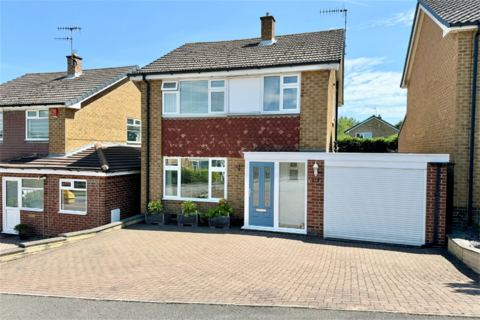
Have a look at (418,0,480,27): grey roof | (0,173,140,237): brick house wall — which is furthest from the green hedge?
(0,173,140,237): brick house wall

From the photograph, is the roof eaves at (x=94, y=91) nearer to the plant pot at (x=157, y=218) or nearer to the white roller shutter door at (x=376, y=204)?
the plant pot at (x=157, y=218)

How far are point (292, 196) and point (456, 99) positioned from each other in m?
5.25

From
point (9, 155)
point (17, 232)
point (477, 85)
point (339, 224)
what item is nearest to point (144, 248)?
point (339, 224)

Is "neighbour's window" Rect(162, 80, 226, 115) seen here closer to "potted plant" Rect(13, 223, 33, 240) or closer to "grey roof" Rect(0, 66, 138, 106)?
"grey roof" Rect(0, 66, 138, 106)

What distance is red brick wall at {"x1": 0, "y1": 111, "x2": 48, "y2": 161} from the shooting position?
47.5ft

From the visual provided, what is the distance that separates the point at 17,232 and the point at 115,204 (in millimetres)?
4778

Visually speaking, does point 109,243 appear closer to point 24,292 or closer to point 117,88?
point 24,292

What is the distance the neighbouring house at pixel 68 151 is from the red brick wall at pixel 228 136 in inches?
97.8

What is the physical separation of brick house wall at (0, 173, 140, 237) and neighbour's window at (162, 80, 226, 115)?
336 centimetres

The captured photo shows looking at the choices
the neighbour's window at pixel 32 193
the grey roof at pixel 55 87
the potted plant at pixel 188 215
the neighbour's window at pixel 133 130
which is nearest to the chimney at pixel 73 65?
the grey roof at pixel 55 87

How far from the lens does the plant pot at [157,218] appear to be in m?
11.2

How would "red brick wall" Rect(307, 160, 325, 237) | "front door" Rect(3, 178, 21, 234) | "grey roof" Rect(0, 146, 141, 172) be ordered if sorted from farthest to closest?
"front door" Rect(3, 178, 21, 234)
"grey roof" Rect(0, 146, 141, 172)
"red brick wall" Rect(307, 160, 325, 237)

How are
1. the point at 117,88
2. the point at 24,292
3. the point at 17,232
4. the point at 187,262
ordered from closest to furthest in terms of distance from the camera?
1. the point at 24,292
2. the point at 187,262
3. the point at 17,232
4. the point at 117,88

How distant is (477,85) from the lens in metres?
8.59
